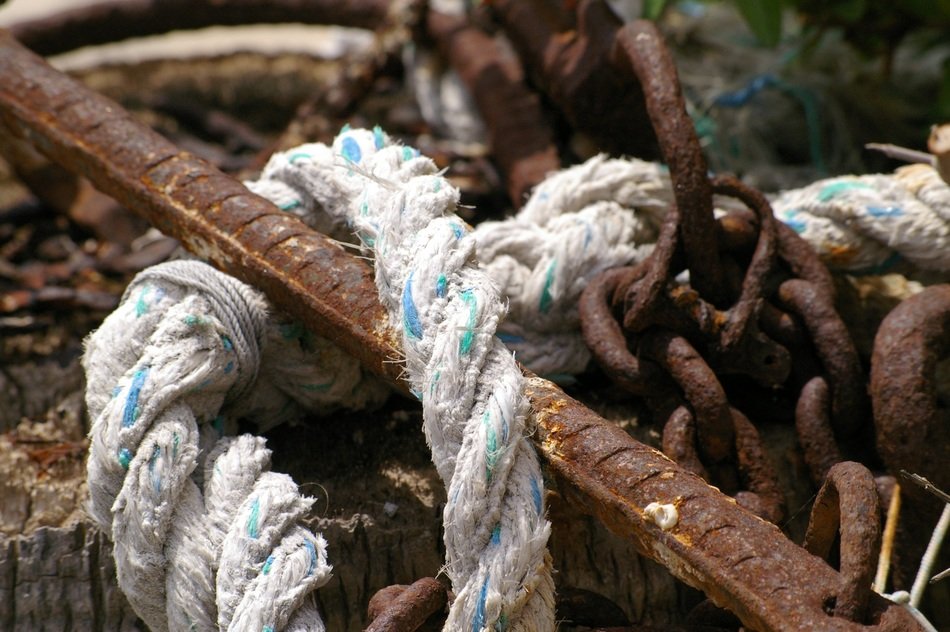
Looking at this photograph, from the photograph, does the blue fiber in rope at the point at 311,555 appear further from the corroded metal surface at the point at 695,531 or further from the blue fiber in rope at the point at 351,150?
the blue fiber in rope at the point at 351,150

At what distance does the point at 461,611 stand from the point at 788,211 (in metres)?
0.77

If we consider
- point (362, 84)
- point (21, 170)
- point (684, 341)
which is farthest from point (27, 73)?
point (684, 341)

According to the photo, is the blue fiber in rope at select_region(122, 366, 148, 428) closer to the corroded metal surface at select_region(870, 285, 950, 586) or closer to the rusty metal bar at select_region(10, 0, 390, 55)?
the corroded metal surface at select_region(870, 285, 950, 586)

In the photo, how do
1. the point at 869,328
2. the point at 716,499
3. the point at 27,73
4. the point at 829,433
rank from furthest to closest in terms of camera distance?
the point at 27,73, the point at 869,328, the point at 829,433, the point at 716,499

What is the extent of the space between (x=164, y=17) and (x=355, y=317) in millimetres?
1606

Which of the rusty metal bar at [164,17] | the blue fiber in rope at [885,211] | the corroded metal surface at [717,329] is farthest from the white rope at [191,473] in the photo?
the rusty metal bar at [164,17]

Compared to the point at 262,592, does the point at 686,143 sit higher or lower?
higher

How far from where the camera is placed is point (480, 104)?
2055 millimetres

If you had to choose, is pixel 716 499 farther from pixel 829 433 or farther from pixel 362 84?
pixel 362 84

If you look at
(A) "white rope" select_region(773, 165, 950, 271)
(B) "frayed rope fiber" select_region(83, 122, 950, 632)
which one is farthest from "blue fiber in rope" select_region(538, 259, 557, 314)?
(A) "white rope" select_region(773, 165, 950, 271)

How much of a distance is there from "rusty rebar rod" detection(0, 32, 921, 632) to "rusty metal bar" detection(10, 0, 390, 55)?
82 cm

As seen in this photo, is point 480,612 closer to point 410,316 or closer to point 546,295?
point 410,316

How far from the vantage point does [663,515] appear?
100 cm

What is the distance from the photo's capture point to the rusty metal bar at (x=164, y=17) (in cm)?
248
